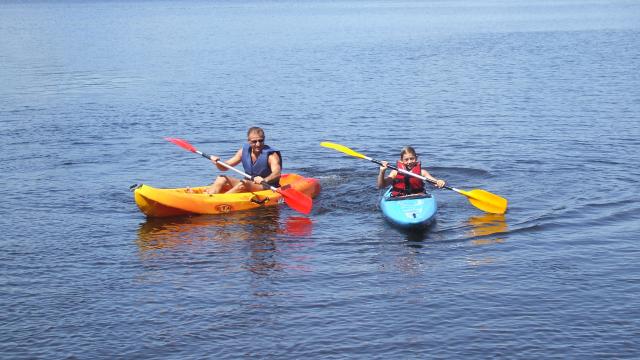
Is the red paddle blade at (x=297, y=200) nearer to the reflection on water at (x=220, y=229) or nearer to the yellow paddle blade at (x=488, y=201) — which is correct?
the reflection on water at (x=220, y=229)

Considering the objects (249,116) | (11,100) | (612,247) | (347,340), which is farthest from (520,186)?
(11,100)

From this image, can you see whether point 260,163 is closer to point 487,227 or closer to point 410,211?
point 410,211

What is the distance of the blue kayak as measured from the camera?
12.8 metres

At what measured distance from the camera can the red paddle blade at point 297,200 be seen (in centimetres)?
1367

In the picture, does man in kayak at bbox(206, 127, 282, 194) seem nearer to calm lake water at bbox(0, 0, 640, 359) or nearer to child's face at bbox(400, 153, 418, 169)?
calm lake water at bbox(0, 0, 640, 359)

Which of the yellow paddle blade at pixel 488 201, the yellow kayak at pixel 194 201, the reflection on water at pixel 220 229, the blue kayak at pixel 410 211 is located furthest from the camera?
the yellow paddle blade at pixel 488 201

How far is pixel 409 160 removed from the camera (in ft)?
44.9

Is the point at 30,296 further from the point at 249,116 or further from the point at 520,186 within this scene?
the point at 249,116

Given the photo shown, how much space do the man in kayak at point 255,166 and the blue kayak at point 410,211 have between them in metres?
1.91

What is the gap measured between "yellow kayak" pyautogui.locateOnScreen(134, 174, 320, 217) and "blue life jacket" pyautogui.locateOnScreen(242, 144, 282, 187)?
0.31m

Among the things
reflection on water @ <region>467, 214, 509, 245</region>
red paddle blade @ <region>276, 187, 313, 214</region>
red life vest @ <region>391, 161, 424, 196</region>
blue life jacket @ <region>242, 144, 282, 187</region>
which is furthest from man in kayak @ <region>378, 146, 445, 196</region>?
blue life jacket @ <region>242, 144, 282, 187</region>

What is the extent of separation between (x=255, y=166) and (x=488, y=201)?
3639mm

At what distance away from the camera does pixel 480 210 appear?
556 inches

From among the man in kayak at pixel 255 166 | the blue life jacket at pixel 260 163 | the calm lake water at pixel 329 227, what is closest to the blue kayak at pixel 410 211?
the calm lake water at pixel 329 227
